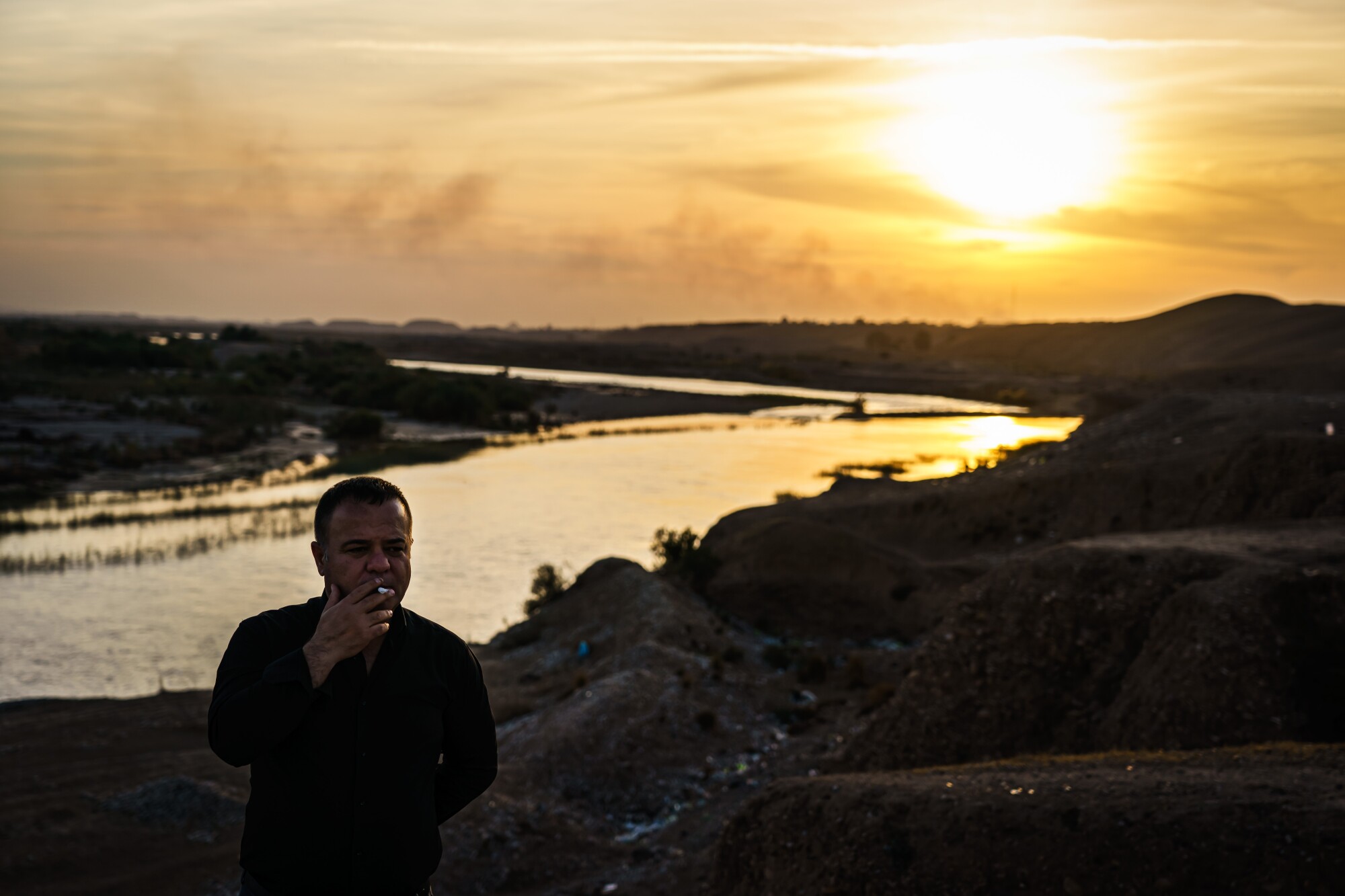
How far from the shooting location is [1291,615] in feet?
34.4

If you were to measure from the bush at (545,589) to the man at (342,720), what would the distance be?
18502 millimetres

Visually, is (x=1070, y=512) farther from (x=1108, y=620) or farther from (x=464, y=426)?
(x=464, y=426)

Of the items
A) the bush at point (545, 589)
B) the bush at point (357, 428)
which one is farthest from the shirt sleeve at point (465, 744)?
the bush at point (357, 428)

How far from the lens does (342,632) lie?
2.91m

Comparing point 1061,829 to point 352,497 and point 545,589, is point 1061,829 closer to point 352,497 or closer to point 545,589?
point 352,497

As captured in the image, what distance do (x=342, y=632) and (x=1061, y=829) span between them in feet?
18.5

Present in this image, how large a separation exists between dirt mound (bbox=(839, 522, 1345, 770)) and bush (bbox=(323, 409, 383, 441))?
140ft

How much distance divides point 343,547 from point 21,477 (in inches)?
1531

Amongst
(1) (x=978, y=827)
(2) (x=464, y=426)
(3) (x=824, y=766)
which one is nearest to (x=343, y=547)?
(1) (x=978, y=827)

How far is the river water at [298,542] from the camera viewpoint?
18797mm

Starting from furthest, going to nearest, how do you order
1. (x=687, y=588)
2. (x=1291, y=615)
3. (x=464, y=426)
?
(x=464, y=426)
(x=687, y=588)
(x=1291, y=615)

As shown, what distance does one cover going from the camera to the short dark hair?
3113 mm

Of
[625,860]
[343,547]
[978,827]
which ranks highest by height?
[343,547]

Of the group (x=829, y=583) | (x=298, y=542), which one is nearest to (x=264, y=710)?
(x=829, y=583)
